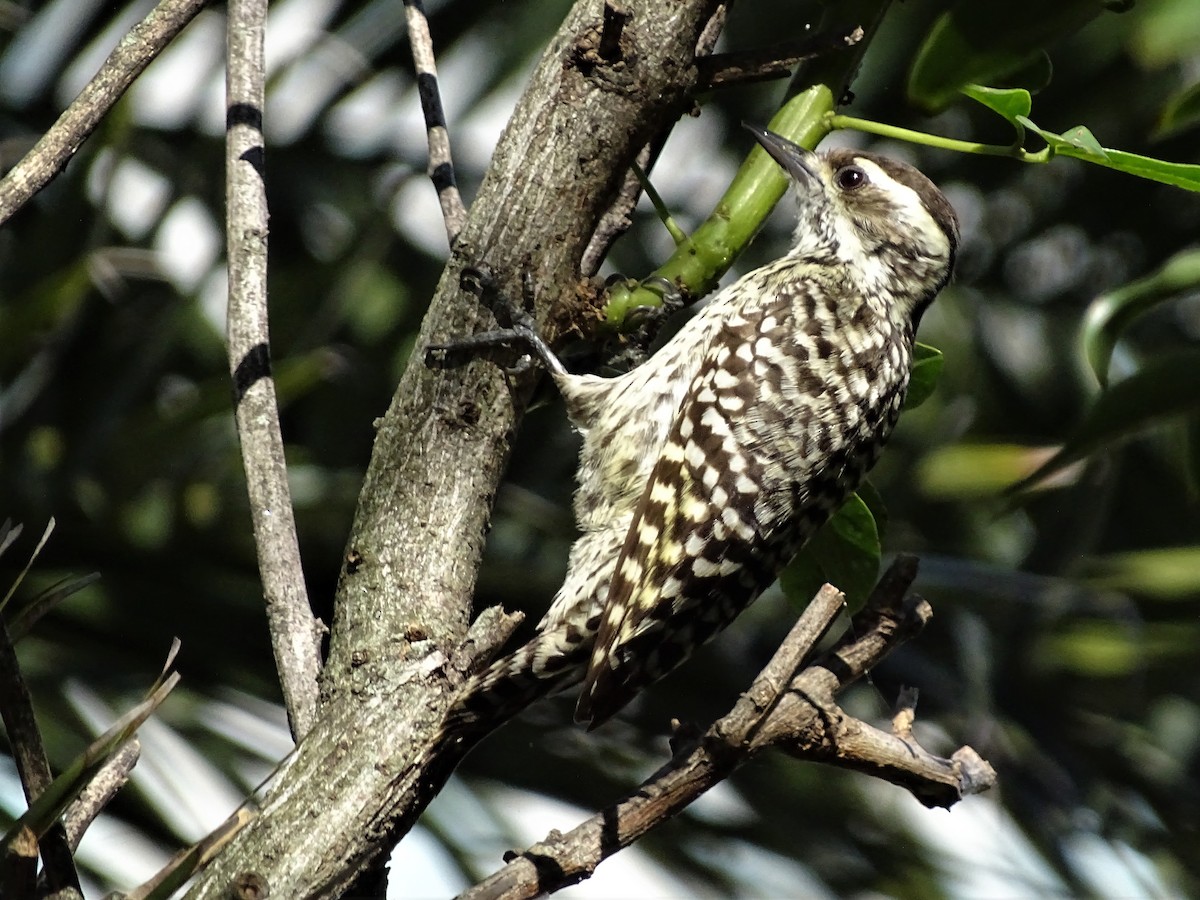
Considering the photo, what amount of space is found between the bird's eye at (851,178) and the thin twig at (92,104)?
212 cm

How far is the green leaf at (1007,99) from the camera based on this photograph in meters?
2.01

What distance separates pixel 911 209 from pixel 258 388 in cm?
214

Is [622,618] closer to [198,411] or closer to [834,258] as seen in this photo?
[198,411]

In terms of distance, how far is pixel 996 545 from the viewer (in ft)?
13.5

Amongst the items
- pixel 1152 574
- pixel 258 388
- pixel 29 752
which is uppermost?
pixel 258 388

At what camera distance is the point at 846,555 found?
2676 millimetres

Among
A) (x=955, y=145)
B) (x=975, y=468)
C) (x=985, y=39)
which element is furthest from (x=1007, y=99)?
(x=975, y=468)

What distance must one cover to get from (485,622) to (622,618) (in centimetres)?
86

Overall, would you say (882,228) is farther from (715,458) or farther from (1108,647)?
(1108,647)

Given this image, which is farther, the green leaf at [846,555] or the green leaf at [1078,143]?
the green leaf at [846,555]

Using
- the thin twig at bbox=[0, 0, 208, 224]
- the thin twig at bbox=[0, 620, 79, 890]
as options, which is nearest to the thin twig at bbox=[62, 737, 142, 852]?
the thin twig at bbox=[0, 620, 79, 890]

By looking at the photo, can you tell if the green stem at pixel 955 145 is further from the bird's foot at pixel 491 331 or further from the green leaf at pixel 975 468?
the green leaf at pixel 975 468

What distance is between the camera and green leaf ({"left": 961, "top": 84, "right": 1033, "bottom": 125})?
6.60 ft

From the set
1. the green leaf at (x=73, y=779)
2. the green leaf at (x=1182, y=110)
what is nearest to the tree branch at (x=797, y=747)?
the green leaf at (x=73, y=779)
